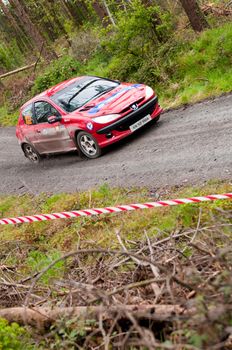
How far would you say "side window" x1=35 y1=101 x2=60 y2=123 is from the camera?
11234 millimetres

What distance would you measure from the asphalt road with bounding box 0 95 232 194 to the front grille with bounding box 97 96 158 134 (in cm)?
47

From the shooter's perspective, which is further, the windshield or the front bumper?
the windshield

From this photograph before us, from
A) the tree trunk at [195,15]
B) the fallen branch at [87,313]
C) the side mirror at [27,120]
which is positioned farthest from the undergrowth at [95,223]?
the tree trunk at [195,15]

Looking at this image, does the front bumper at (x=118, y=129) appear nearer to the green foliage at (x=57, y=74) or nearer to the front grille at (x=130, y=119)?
the front grille at (x=130, y=119)

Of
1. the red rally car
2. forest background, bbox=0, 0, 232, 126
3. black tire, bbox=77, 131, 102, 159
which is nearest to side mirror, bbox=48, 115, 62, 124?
the red rally car

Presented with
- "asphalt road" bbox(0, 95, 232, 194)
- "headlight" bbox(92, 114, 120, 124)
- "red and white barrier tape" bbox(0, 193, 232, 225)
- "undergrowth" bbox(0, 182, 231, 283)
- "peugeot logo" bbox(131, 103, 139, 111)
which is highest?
"headlight" bbox(92, 114, 120, 124)

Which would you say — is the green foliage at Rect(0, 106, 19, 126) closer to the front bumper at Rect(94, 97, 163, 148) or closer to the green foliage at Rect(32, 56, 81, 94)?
the green foliage at Rect(32, 56, 81, 94)

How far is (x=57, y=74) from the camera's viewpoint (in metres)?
19.6

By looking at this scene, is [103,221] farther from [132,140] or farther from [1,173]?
[1,173]

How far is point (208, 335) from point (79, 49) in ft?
61.9

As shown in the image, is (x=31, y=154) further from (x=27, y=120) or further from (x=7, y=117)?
(x=7, y=117)

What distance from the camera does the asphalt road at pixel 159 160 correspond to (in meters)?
7.91

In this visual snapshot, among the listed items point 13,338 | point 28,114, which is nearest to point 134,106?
point 28,114

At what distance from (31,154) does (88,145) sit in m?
3.04
